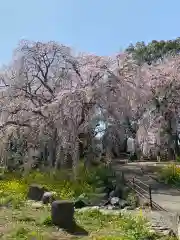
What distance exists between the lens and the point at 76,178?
17453mm

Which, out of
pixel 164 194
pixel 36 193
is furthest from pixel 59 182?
pixel 164 194

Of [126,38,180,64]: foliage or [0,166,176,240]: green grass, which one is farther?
[126,38,180,64]: foliage

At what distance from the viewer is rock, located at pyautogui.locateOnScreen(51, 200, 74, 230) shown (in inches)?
338

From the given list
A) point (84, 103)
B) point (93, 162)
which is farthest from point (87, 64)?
point (93, 162)

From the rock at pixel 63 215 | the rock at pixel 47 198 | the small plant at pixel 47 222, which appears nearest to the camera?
the rock at pixel 63 215

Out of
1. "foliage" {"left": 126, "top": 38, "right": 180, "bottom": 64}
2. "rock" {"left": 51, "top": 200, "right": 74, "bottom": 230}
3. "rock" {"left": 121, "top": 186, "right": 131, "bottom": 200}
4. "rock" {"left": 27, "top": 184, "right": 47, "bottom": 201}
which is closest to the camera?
"rock" {"left": 51, "top": 200, "right": 74, "bottom": 230}

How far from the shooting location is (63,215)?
8617 mm

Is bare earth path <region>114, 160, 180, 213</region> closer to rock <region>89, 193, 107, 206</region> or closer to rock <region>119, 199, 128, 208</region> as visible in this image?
rock <region>119, 199, 128, 208</region>

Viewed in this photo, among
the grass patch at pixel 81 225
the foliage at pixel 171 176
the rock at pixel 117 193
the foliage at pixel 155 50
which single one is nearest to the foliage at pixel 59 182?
the rock at pixel 117 193

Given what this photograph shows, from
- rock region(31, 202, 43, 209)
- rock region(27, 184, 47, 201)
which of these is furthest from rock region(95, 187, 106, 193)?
rock region(31, 202, 43, 209)

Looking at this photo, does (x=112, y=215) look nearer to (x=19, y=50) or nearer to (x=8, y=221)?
(x=8, y=221)

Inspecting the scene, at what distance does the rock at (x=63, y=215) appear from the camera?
8.59 metres

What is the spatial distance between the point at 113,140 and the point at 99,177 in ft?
15.3

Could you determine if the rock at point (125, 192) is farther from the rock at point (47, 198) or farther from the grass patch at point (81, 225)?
the grass patch at point (81, 225)
